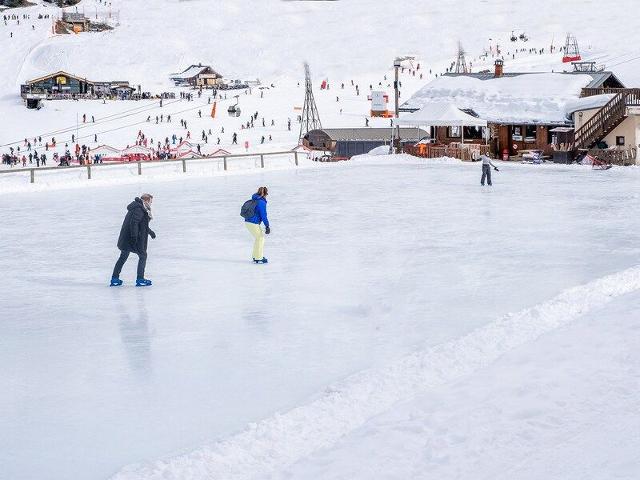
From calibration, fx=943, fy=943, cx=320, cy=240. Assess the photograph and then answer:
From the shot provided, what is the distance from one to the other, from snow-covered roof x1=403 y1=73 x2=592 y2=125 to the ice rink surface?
655 inches

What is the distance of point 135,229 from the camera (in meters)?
11.8

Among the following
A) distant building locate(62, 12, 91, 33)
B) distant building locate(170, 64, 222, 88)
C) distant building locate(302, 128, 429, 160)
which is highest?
distant building locate(62, 12, 91, 33)

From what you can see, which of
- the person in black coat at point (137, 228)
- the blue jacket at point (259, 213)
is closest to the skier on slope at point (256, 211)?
the blue jacket at point (259, 213)

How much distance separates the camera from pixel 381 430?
657 centimetres

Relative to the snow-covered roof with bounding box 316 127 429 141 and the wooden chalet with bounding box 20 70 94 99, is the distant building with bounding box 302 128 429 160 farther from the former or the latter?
the wooden chalet with bounding box 20 70 94 99

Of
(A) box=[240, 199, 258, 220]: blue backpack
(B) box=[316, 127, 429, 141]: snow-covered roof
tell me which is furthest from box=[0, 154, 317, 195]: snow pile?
(B) box=[316, 127, 429, 141]: snow-covered roof

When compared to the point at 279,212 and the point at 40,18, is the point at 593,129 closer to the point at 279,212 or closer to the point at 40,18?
the point at 279,212

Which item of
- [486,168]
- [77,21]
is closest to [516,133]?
[486,168]

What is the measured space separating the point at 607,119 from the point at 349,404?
102 ft

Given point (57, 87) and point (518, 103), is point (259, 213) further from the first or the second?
point (57, 87)

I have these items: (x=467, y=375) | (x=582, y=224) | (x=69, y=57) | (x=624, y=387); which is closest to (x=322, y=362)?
(x=467, y=375)

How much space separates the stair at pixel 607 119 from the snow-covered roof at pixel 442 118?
195 inches

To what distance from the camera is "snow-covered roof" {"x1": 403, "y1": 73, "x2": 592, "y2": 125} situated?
3956cm

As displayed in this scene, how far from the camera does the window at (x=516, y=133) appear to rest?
134 feet
